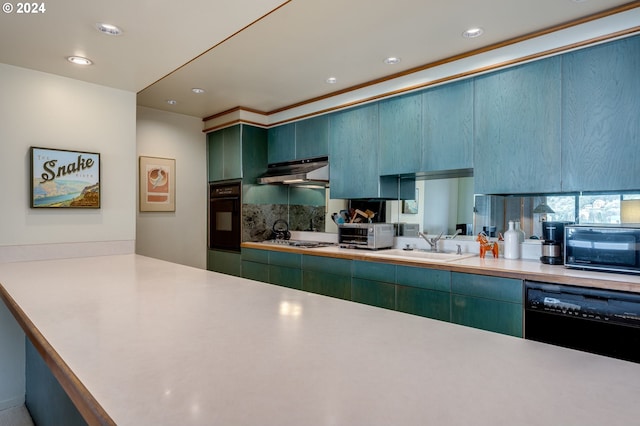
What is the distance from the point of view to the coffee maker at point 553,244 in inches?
93.0

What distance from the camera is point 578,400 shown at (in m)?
0.64

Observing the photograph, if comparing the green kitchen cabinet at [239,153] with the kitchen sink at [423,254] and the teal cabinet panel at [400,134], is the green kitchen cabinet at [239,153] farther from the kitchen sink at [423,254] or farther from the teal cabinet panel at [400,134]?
the kitchen sink at [423,254]

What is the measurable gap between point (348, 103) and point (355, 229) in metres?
1.20

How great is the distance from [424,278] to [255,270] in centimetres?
195

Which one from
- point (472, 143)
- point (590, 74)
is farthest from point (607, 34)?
point (472, 143)

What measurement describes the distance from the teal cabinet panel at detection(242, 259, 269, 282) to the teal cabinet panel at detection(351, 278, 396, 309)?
113cm

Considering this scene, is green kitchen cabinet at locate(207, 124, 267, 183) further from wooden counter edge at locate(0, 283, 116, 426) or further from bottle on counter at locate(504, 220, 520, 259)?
wooden counter edge at locate(0, 283, 116, 426)

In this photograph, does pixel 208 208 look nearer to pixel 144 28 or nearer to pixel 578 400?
pixel 144 28

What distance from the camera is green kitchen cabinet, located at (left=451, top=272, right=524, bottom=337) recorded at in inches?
84.7

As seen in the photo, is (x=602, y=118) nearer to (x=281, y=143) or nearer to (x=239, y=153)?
(x=281, y=143)

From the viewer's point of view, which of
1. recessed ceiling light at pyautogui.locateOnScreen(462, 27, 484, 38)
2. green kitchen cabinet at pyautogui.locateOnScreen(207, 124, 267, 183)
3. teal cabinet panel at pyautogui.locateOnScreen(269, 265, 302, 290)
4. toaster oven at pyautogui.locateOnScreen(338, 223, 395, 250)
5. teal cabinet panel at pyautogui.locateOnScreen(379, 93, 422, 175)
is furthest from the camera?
green kitchen cabinet at pyautogui.locateOnScreen(207, 124, 267, 183)

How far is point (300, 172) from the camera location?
381 cm

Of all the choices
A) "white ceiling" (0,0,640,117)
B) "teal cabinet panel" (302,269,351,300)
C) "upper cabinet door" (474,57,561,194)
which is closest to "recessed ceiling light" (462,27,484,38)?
"white ceiling" (0,0,640,117)

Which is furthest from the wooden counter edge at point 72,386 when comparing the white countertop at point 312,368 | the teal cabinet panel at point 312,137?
the teal cabinet panel at point 312,137
